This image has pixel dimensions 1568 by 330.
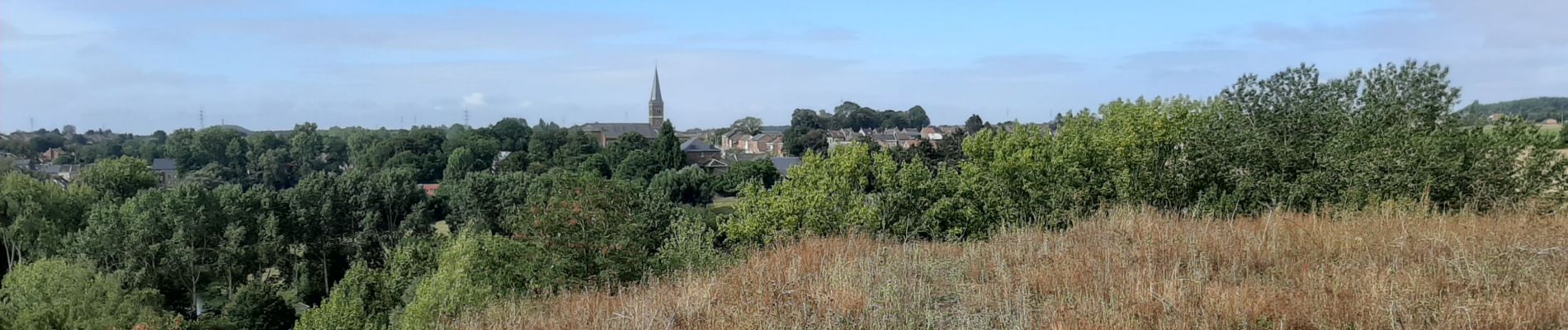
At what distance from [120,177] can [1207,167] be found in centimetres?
4053

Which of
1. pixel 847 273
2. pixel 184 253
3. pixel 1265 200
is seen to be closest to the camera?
pixel 847 273

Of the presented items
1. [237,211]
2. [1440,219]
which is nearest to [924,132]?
[237,211]

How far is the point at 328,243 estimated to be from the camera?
2980cm

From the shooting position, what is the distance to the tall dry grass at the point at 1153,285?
4160 millimetres

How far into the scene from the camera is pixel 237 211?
27.8 meters

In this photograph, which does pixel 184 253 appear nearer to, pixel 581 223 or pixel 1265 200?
pixel 581 223

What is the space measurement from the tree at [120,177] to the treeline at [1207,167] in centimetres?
3209

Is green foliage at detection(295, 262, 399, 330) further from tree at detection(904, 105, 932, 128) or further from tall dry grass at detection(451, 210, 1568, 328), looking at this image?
tree at detection(904, 105, 932, 128)

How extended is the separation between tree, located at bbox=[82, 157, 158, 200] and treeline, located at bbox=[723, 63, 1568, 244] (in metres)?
32.1

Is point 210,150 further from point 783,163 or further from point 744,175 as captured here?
point 744,175

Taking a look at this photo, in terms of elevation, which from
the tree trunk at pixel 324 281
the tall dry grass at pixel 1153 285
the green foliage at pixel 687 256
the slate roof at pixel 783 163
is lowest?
the tree trunk at pixel 324 281

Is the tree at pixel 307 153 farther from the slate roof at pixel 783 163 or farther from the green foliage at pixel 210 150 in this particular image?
the slate roof at pixel 783 163

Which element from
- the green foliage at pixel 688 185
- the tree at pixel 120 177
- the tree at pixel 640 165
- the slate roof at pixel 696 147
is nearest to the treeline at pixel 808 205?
the tree at pixel 120 177

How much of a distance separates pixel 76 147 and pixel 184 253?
308ft
